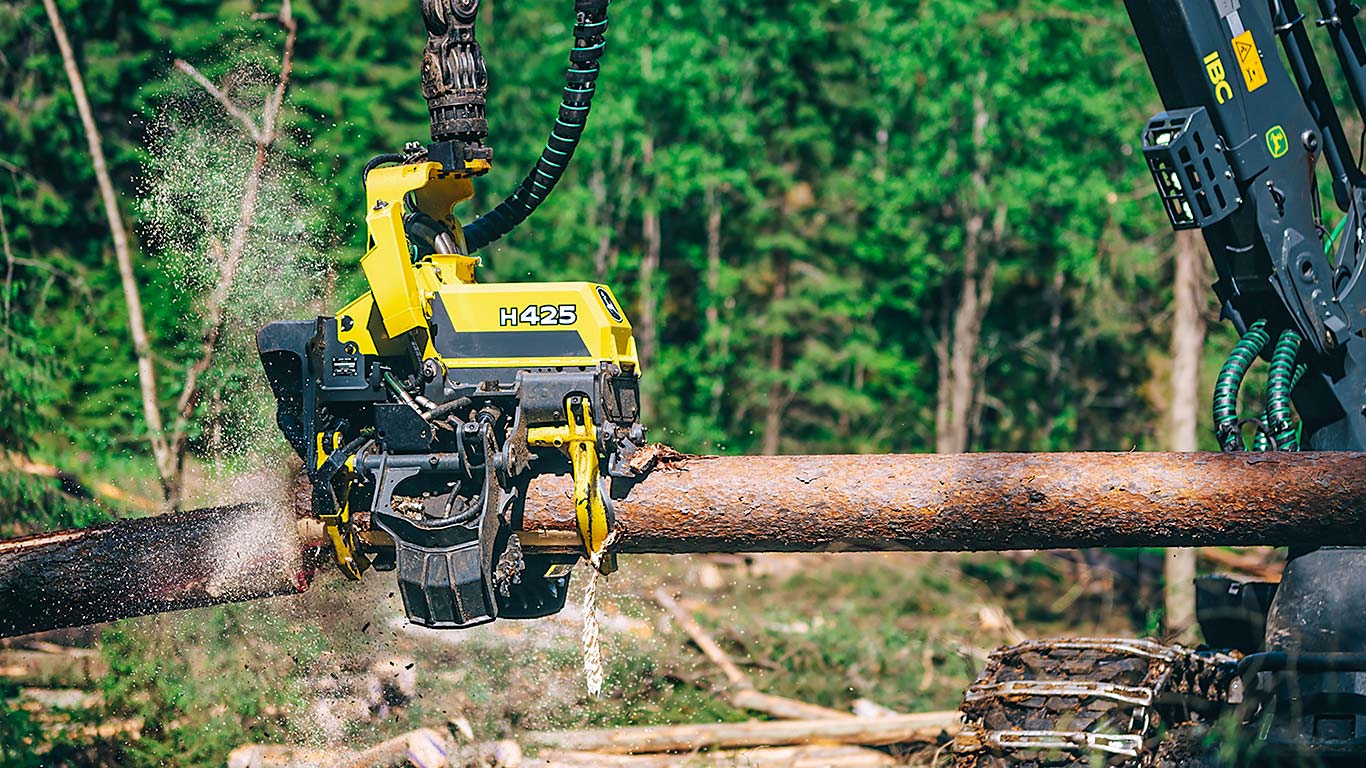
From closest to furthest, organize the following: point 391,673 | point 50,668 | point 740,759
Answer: point 740,759 < point 391,673 < point 50,668

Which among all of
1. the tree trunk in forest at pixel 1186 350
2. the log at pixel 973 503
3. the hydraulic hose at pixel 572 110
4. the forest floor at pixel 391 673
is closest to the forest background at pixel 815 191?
the tree trunk in forest at pixel 1186 350

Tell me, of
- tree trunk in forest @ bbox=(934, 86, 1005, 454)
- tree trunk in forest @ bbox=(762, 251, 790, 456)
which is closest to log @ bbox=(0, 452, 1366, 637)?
tree trunk in forest @ bbox=(762, 251, 790, 456)

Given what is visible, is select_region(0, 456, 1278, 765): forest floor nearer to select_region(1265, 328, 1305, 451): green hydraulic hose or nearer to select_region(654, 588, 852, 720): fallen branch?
select_region(654, 588, 852, 720): fallen branch

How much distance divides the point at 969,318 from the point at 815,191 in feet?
11.2

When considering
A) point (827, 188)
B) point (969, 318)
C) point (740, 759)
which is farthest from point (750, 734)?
point (827, 188)

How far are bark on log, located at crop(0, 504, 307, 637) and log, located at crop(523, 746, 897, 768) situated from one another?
5.89ft

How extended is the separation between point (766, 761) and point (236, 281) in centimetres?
412

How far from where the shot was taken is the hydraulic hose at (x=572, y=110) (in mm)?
6867

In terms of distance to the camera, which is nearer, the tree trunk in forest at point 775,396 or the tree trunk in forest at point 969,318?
the tree trunk in forest at point 969,318

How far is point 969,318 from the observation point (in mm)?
22719

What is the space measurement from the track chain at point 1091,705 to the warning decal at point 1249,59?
273 centimetres

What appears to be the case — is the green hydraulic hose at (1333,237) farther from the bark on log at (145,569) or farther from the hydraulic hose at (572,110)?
the bark on log at (145,569)

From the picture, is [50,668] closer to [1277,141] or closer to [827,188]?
[1277,141]

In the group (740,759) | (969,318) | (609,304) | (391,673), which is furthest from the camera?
(969,318)
